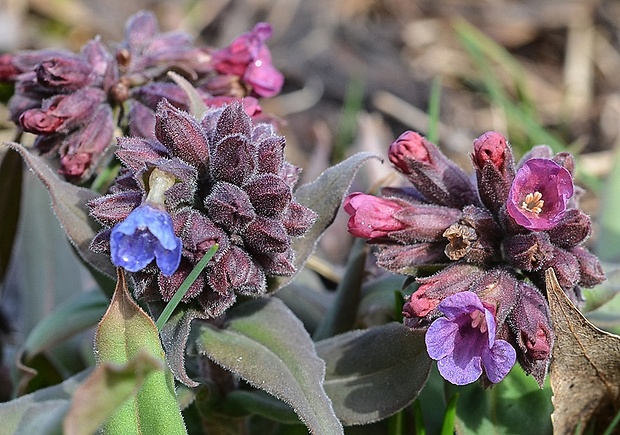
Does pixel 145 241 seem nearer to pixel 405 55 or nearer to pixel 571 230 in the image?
pixel 571 230

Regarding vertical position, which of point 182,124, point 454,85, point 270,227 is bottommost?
point 454,85

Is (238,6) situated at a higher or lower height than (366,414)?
lower

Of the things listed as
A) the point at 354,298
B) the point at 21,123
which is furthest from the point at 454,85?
the point at 21,123

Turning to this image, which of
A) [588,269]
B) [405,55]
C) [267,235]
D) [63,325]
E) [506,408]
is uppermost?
[267,235]

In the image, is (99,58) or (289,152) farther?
Answer: (289,152)

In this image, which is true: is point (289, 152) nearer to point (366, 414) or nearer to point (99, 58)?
point (99, 58)

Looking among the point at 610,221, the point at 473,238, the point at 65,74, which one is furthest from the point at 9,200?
the point at 610,221
